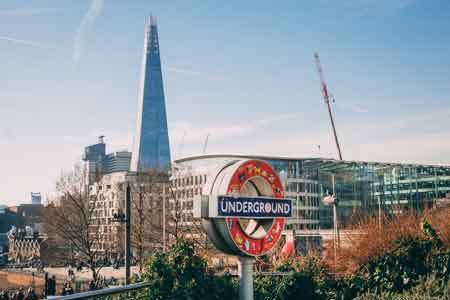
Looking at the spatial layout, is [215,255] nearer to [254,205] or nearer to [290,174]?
[254,205]

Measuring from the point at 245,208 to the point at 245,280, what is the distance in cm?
213

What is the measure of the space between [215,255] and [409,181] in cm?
5548

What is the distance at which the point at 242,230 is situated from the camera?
14.4m

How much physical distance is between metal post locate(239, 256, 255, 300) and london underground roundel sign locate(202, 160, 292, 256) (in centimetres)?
29

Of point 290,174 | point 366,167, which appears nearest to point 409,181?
point 366,167

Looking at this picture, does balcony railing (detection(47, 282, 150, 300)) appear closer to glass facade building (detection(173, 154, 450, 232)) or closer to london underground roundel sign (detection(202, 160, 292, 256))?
london underground roundel sign (detection(202, 160, 292, 256))

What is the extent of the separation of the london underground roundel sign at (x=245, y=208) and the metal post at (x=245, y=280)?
0.29 meters

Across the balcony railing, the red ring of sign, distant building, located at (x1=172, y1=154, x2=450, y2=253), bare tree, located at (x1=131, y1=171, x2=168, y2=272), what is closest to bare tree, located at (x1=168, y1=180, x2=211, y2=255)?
bare tree, located at (x1=131, y1=171, x2=168, y2=272)

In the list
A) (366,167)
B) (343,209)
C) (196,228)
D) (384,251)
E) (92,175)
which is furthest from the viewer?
(343,209)

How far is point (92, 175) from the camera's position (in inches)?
2188

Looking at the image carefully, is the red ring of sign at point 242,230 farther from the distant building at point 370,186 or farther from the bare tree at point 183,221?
the distant building at point 370,186

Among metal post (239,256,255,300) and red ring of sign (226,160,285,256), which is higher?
red ring of sign (226,160,285,256)

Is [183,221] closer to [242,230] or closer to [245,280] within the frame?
[245,280]

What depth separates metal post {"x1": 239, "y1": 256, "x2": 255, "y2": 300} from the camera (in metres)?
14.4
